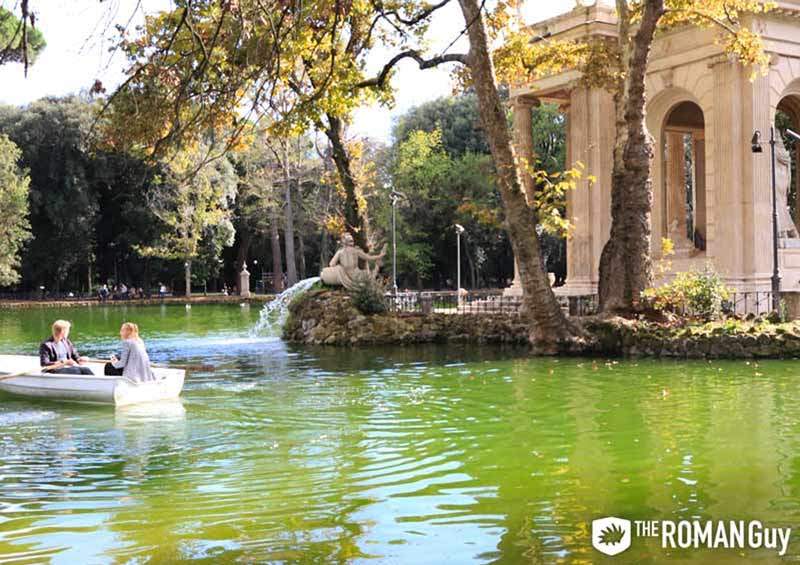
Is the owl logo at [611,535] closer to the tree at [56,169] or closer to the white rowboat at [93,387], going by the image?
the white rowboat at [93,387]

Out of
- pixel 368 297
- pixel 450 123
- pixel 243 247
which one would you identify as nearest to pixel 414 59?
pixel 368 297

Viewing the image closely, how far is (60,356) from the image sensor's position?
15211mm

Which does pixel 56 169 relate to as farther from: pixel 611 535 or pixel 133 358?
pixel 611 535

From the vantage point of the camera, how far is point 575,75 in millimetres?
30156

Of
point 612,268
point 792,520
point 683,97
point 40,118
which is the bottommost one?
point 792,520

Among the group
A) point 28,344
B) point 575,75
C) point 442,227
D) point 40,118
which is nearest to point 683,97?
point 575,75

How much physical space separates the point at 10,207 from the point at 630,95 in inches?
1633

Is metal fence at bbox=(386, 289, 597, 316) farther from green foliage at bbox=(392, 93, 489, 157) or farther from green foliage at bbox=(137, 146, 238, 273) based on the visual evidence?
green foliage at bbox=(137, 146, 238, 273)

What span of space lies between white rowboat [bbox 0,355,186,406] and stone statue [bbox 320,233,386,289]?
12946mm

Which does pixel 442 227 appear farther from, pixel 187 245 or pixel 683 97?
pixel 683 97

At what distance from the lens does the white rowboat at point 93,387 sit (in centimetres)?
1380

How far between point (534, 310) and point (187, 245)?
142 ft

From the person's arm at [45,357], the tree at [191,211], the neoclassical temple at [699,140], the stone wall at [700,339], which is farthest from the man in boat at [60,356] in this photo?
the tree at [191,211]

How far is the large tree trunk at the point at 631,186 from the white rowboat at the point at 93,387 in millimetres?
11179
